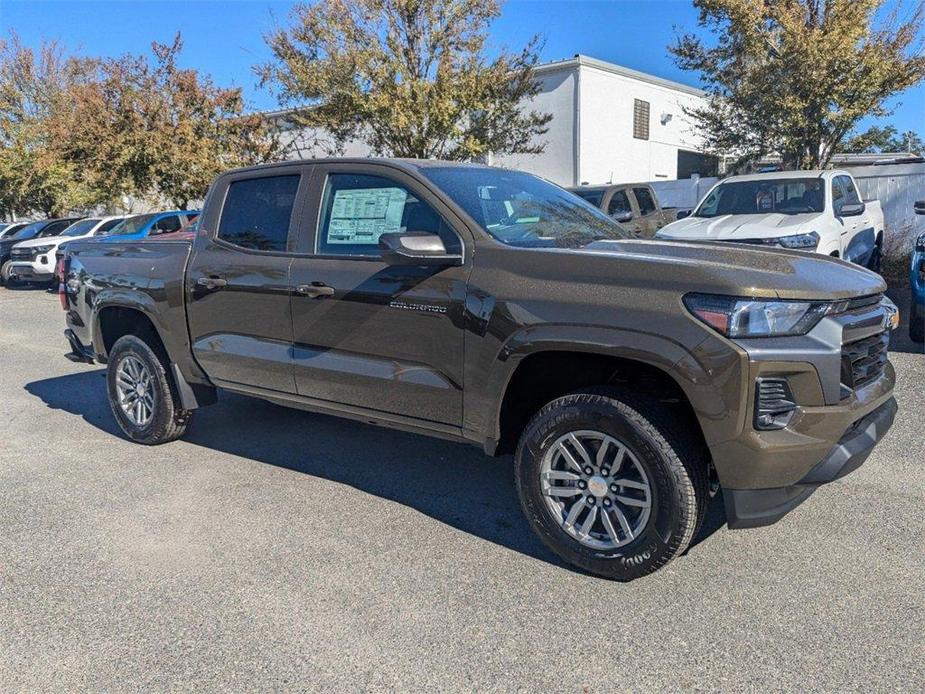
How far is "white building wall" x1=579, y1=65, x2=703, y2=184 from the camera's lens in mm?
22375

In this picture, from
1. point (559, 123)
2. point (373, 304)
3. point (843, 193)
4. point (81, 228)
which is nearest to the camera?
point (373, 304)

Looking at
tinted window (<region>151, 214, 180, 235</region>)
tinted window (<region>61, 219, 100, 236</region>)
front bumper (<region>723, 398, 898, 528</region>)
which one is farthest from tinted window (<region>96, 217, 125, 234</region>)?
front bumper (<region>723, 398, 898, 528</region>)

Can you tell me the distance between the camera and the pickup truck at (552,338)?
2.94m

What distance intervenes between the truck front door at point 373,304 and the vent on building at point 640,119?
73.6 ft

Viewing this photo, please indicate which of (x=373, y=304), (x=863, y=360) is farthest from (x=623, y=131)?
(x=863, y=360)

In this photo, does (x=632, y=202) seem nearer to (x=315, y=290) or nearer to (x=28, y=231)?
(x=315, y=290)

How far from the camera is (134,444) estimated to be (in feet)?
18.1

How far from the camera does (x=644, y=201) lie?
13172 millimetres

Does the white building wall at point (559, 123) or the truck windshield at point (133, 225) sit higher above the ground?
the white building wall at point (559, 123)

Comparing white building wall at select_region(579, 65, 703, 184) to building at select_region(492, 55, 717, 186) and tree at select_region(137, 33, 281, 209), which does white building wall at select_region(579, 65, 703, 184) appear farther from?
tree at select_region(137, 33, 281, 209)

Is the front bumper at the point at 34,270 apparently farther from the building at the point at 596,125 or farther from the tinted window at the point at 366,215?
the tinted window at the point at 366,215

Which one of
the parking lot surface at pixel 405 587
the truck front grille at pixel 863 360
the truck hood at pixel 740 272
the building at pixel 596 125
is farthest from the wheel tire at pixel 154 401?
the building at pixel 596 125

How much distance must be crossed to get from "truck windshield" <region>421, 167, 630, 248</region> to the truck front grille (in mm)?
1309

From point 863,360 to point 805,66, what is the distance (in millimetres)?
11225
